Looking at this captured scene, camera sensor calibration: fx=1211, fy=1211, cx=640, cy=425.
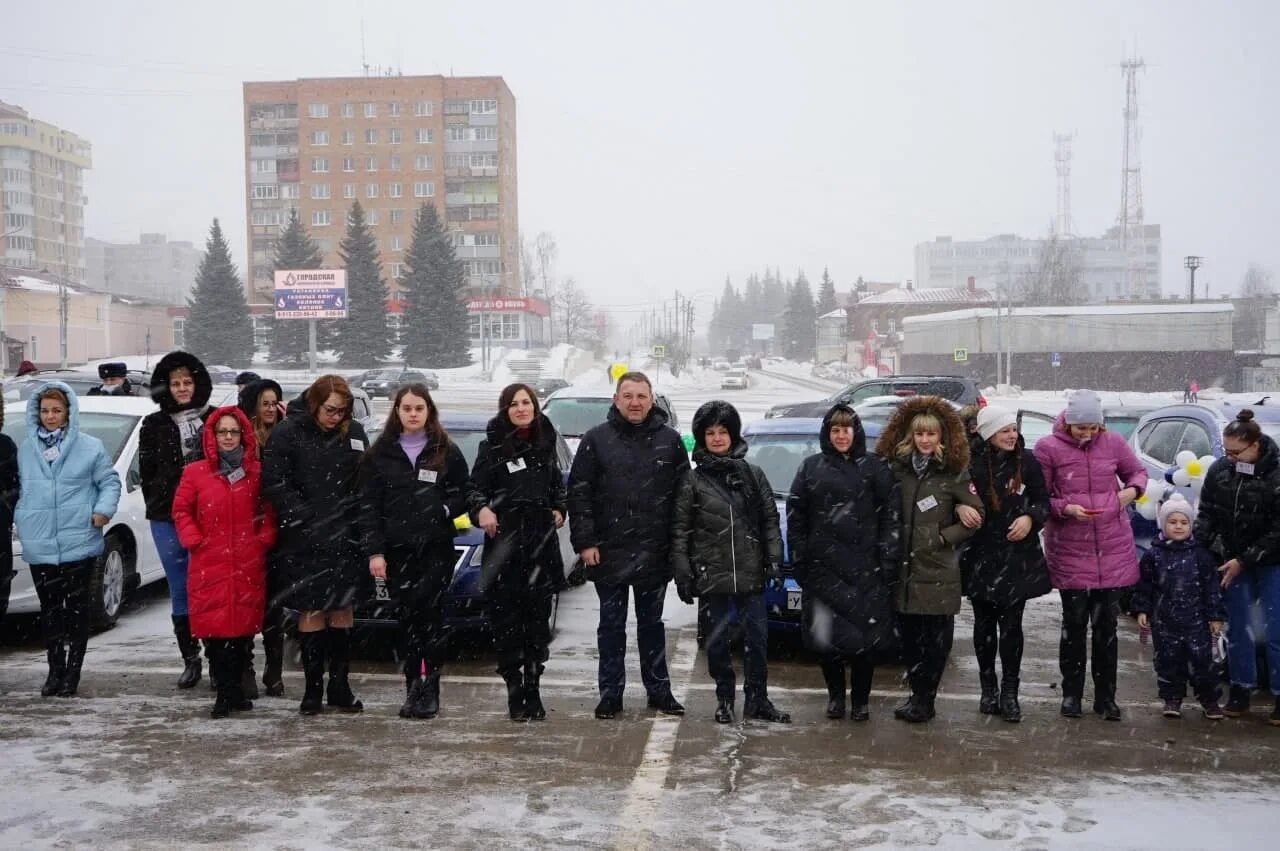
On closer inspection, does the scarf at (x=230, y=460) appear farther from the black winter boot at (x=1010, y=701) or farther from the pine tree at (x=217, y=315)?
the pine tree at (x=217, y=315)

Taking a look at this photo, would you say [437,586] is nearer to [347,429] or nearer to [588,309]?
[347,429]

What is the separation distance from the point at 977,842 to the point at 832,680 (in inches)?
78.4

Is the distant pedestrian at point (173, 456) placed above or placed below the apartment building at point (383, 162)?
below

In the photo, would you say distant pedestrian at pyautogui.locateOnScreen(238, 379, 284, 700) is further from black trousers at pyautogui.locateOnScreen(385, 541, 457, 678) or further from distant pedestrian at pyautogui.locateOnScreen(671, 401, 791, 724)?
distant pedestrian at pyautogui.locateOnScreen(671, 401, 791, 724)

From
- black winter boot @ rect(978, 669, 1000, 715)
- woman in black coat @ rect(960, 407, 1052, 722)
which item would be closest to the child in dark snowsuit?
woman in black coat @ rect(960, 407, 1052, 722)

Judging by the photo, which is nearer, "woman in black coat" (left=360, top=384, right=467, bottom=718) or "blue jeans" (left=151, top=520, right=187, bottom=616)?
"woman in black coat" (left=360, top=384, right=467, bottom=718)

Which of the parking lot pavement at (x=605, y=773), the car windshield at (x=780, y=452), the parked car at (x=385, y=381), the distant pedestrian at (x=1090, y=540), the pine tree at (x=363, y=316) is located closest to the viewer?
the parking lot pavement at (x=605, y=773)

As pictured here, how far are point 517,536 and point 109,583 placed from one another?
3.95m

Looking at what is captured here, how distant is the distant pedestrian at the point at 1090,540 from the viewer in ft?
22.0

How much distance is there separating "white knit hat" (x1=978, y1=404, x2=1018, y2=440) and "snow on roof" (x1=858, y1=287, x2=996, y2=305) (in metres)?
116

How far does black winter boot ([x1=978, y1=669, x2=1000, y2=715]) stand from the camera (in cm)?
673

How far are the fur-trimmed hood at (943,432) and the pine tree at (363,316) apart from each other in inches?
2865

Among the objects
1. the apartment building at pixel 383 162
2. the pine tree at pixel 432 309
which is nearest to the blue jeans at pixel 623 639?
the pine tree at pixel 432 309

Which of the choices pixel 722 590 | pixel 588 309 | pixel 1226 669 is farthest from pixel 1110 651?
pixel 588 309
